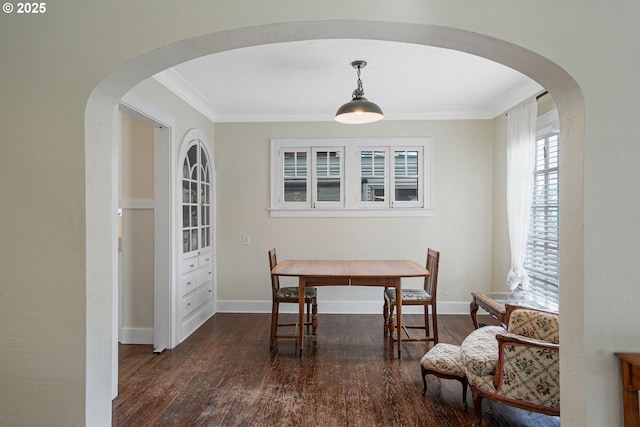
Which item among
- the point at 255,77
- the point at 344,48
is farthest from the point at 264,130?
the point at 344,48

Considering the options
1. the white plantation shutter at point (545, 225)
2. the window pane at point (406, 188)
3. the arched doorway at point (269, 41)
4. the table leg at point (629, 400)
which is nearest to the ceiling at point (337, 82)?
the white plantation shutter at point (545, 225)

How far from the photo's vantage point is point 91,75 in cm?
143

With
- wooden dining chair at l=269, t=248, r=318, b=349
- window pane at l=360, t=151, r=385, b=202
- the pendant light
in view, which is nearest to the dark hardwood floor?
wooden dining chair at l=269, t=248, r=318, b=349

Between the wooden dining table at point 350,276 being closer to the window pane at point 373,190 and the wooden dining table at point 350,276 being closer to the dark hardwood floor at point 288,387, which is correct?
the dark hardwood floor at point 288,387

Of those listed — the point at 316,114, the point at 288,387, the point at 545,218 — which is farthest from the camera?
the point at 316,114

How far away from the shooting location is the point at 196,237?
13.1 ft

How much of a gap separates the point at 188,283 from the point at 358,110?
255 cm

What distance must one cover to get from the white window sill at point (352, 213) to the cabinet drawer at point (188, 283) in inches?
49.1

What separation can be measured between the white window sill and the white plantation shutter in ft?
4.17

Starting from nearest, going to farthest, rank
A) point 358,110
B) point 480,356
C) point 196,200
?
point 480,356, point 358,110, point 196,200

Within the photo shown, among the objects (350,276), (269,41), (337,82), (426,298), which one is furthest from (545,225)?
(269,41)

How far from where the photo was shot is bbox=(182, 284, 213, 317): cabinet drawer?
368 centimetres

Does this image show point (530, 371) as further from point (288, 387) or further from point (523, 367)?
point (288, 387)

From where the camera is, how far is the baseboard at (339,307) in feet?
14.7
